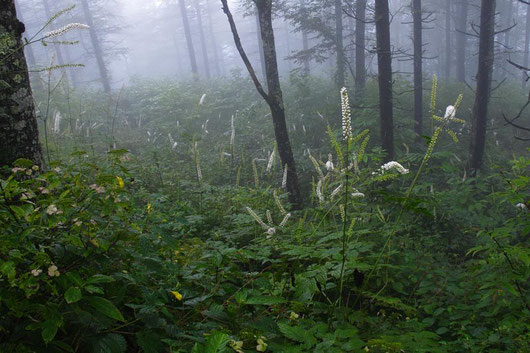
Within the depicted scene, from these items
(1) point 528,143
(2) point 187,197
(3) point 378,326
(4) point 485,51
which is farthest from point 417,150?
(3) point 378,326

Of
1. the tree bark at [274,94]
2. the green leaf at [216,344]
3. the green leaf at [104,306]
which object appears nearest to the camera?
the green leaf at [216,344]

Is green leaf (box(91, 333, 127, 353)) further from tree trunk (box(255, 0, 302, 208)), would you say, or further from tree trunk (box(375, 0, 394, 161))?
tree trunk (box(375, 0, 394, 161))

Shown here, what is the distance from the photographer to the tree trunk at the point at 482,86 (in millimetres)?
11241

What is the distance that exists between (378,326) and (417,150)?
11.5m

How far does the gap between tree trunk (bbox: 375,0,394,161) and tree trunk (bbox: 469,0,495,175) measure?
3.24m

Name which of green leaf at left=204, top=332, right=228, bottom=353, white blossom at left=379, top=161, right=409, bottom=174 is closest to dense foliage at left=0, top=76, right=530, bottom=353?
green leaf at left=204, top=332, right=228, bottom=353

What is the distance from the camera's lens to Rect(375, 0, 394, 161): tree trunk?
402 inches

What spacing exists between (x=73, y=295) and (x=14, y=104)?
7.73ft

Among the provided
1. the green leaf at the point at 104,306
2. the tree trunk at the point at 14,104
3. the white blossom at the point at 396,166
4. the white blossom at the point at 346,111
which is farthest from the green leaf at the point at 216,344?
the tree trunk at the point at 14,104

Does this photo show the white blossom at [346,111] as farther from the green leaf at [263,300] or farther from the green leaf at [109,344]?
the green leaf at [109,344]

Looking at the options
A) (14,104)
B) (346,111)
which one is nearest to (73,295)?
(346,111)

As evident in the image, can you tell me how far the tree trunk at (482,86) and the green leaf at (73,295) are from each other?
12.1 meters

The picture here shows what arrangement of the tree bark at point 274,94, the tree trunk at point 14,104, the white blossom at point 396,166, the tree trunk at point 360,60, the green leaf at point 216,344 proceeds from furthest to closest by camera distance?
the tree trunk at point 360,60
the tree bark at point 274,94
the tree trunk at point 14,104
the white blossom at point 396,166
the green leaf at point 216,344

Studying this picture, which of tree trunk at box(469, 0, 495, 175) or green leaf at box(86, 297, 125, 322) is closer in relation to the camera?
green leaf at box(86, 297, 125, 322)
